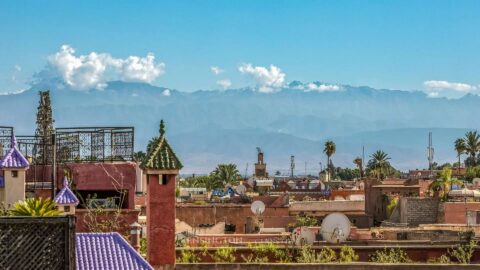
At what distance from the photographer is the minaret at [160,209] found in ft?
85.9

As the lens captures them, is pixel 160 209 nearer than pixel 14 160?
Yes

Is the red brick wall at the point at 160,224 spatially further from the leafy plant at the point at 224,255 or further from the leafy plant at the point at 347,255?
the leafy plant at the point at 347,255

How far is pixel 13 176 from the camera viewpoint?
103 feet

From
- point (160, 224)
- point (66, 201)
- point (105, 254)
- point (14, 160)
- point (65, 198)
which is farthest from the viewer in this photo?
point (14, 160)

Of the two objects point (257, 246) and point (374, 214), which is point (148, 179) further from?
point (374, 214)

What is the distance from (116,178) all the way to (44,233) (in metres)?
17.3

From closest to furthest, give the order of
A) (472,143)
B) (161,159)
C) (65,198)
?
(161,159) < (65,198) < (472,143)

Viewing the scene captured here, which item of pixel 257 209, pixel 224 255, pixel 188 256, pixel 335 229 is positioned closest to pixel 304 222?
pixel 257 209

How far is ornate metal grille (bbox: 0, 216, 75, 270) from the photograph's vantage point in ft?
59.3

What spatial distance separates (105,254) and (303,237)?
32.9 ft

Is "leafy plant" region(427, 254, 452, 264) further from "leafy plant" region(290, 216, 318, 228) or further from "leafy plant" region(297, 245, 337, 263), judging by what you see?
"leafy plant" region(290, 216, 318, 228)

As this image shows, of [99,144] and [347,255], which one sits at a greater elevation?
[99,144]

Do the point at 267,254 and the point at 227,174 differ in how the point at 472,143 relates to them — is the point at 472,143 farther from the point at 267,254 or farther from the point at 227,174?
the point at 267,254

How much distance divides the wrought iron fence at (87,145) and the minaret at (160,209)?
9283mm
